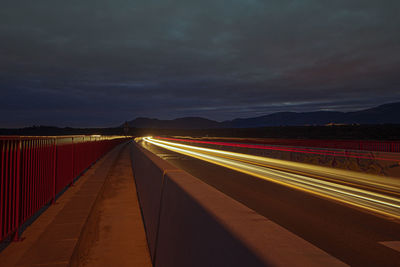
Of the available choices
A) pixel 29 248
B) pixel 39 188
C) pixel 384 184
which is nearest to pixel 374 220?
pixel 384 184

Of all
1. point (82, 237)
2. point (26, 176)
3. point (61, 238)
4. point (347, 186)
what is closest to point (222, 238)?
point (61, 238)

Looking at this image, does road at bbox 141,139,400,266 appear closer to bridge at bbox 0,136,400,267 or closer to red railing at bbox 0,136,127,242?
bridge at bbox 0,136,400,267

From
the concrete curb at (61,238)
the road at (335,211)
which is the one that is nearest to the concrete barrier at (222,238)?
the concrete curb at (61,238)

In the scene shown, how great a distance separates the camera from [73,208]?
7.64 meters

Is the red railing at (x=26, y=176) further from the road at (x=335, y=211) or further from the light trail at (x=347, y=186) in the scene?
the light trail at (x=347, y=186)

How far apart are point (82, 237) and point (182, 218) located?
10.8 feet

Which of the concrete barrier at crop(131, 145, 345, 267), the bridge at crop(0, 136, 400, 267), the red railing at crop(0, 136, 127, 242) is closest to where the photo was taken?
the concrete barrier at crop(131, 145, 345, 267)

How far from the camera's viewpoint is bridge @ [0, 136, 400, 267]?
2293mm

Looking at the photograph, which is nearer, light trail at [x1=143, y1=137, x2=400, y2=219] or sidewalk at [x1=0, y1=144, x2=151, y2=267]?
sidewalk at [x1=0, y1=144, x2=151, y2=267]

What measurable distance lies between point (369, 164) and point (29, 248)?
14204mm

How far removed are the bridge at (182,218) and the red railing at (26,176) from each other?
18 millimetres

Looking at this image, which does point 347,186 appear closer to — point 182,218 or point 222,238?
point 182,218

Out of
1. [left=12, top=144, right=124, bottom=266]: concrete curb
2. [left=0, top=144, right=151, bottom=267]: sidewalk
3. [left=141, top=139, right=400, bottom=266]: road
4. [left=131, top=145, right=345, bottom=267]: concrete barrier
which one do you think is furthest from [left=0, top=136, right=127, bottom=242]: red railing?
[left=141, top=139, right=400, bottom=266]: road

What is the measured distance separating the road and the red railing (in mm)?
5007
